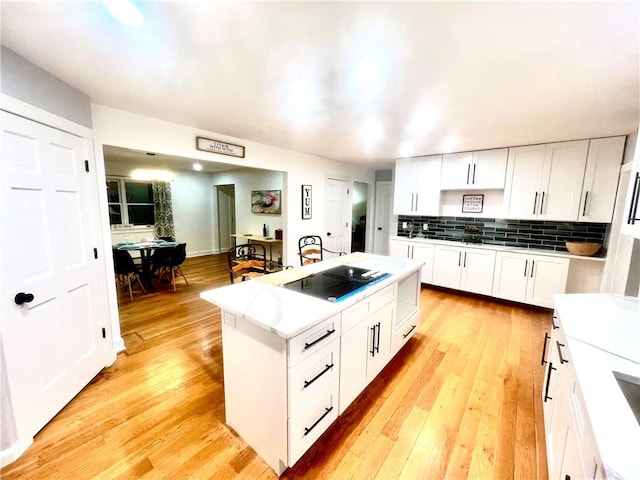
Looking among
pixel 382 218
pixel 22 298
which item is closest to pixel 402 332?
pixel 22 298

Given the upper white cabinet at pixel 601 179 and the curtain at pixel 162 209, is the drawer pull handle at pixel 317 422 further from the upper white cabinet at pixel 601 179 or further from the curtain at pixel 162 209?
the curtain at pixel 162 209

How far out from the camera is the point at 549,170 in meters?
3.46

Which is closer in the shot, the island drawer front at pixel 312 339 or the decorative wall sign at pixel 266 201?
the island drawer front at pixel 312 339

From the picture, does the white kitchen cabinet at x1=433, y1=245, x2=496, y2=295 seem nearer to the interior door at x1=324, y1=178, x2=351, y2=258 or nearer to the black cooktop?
the interior door at x1=324, y1=178, x2=351, y2=258

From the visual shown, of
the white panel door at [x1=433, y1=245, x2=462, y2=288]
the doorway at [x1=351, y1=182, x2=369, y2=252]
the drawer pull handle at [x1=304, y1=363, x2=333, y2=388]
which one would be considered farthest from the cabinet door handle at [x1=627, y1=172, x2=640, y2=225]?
the doorway at [x1=351, y1=182, x2=369, y2=252]

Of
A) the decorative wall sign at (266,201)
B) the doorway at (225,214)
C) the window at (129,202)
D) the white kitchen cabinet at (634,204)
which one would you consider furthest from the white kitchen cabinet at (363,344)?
the window at (129,202)

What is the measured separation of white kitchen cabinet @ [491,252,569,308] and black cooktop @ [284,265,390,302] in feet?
8.70

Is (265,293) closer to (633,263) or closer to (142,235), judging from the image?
(633,263)

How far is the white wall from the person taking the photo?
7.76 ft

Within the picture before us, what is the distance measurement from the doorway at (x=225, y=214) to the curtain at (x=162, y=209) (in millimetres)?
1282

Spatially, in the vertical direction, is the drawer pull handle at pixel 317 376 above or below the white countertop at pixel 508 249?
below

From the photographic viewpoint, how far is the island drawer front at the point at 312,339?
4.17 ft

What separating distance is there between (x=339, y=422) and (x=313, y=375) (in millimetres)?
614

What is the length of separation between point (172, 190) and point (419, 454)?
22.4 ft
